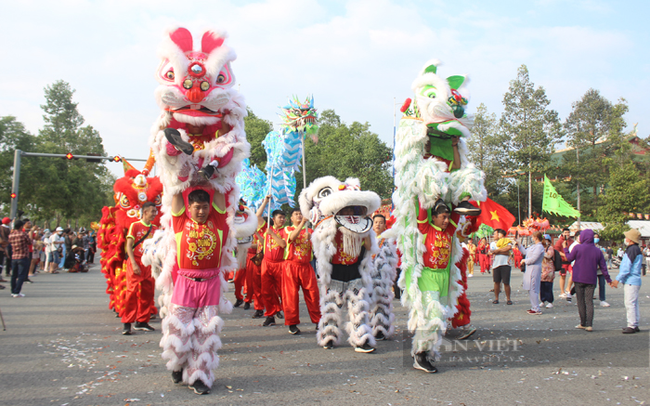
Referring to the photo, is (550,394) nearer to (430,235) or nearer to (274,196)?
(430,235)

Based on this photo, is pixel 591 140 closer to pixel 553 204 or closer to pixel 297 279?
pixel 553 204

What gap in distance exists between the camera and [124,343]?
576cm

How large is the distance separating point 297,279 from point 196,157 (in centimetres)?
265

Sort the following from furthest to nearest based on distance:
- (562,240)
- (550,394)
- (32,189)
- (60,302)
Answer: (32,189)
(562,240)
(60,302)
(550,394)

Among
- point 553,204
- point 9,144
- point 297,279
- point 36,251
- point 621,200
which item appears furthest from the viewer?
point 621,200

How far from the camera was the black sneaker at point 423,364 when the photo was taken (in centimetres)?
452

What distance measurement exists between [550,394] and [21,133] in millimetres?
24315

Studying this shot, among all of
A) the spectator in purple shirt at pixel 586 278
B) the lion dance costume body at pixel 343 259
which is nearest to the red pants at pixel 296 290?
the lion dance costume body at pixel 343 259

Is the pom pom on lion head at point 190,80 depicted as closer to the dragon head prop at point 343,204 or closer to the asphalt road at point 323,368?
the dragon head prop at point 343,204

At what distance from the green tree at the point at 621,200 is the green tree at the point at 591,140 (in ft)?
22.0

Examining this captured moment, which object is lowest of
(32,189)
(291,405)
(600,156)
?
(291,405)

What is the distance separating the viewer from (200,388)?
152 inches

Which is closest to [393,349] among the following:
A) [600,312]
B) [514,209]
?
[600,312]

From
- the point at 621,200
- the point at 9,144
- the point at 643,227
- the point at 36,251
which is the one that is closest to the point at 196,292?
the point at 36,251
